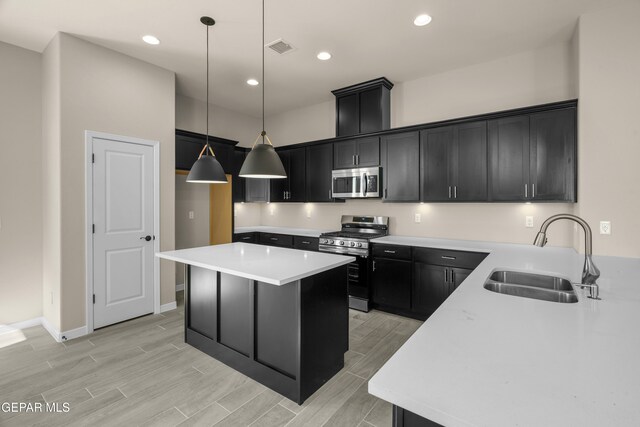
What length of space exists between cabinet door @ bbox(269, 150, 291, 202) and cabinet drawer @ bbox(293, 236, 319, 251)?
0.89 m

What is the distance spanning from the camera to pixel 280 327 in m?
2.32

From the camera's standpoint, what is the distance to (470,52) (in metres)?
3.57

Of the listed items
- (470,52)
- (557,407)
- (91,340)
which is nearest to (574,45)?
(470,52)

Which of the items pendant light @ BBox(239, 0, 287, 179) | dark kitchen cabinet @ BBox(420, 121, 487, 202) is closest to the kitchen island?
pendant light @ BBox(239, 0, 287, 179)

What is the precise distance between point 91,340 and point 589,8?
19.2 ft

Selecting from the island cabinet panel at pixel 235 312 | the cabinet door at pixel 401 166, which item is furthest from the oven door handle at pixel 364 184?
the island cabinet panel at pixel 235 312

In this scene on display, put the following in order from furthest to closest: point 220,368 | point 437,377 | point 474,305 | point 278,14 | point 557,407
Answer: point 278,14 < point 220,368 < point 474,305 < point 437,377 < point 557,407

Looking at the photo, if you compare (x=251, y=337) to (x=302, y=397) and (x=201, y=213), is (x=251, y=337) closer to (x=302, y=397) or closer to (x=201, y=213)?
(x=302, y=397)

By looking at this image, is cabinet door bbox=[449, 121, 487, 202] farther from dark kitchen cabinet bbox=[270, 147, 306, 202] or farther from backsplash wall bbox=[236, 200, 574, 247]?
dark kitchen cabinet bbox=[270, 147, 306, 202]

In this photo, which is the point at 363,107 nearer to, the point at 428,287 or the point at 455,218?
the point at 455,218

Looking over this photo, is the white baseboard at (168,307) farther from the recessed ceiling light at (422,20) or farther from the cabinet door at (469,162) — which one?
the recessed ceiling light at (422,20)

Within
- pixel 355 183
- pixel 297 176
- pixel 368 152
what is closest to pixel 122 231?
pixel 297 176

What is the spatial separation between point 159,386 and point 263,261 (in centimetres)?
127

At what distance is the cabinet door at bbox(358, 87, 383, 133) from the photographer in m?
4.33
